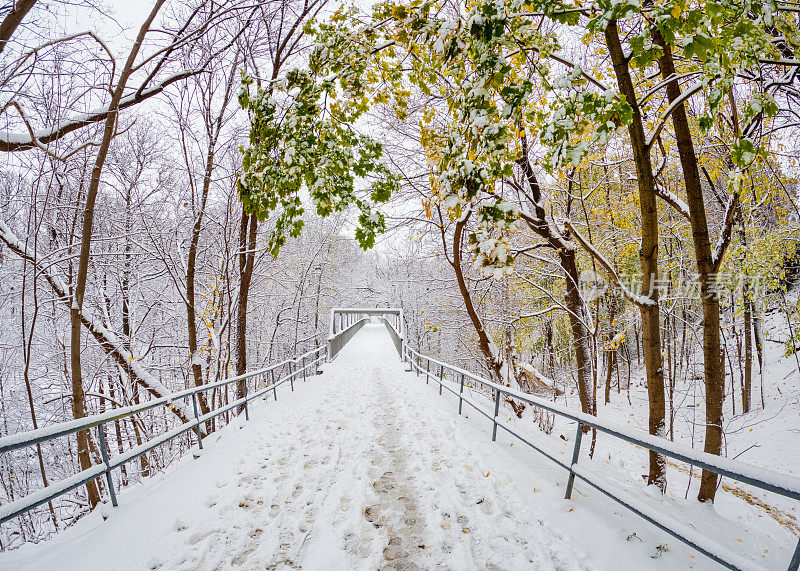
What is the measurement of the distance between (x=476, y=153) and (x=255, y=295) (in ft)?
58.4

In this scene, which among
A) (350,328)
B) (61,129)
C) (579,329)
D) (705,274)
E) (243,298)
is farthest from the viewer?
(350,328)

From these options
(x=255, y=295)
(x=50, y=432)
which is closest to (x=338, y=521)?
(x=50, y=432)

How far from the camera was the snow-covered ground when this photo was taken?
282 cm

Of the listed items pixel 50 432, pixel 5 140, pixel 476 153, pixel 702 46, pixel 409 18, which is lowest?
pixel 50 432

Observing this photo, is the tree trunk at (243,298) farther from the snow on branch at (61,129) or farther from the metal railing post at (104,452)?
the metal railing post at (104,452)

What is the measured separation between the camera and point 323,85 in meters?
2.44

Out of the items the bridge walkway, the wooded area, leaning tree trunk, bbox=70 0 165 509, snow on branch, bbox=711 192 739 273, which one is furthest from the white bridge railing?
snow on branch, bbox=711 192 739 273

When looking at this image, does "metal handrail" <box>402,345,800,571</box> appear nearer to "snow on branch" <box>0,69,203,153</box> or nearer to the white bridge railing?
"snow on branch" <box>0,69,203,153</box>

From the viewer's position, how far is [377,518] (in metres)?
3.46

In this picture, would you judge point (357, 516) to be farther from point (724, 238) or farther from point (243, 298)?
point (243, 298)

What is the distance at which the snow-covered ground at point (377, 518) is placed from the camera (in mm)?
2816

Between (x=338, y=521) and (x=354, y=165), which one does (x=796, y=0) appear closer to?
(x=354, y=165)

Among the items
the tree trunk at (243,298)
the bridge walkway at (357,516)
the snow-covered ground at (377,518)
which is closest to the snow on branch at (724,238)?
the snow-covered ground at (377,518)

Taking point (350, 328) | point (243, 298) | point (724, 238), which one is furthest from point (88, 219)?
point (350, 328)
